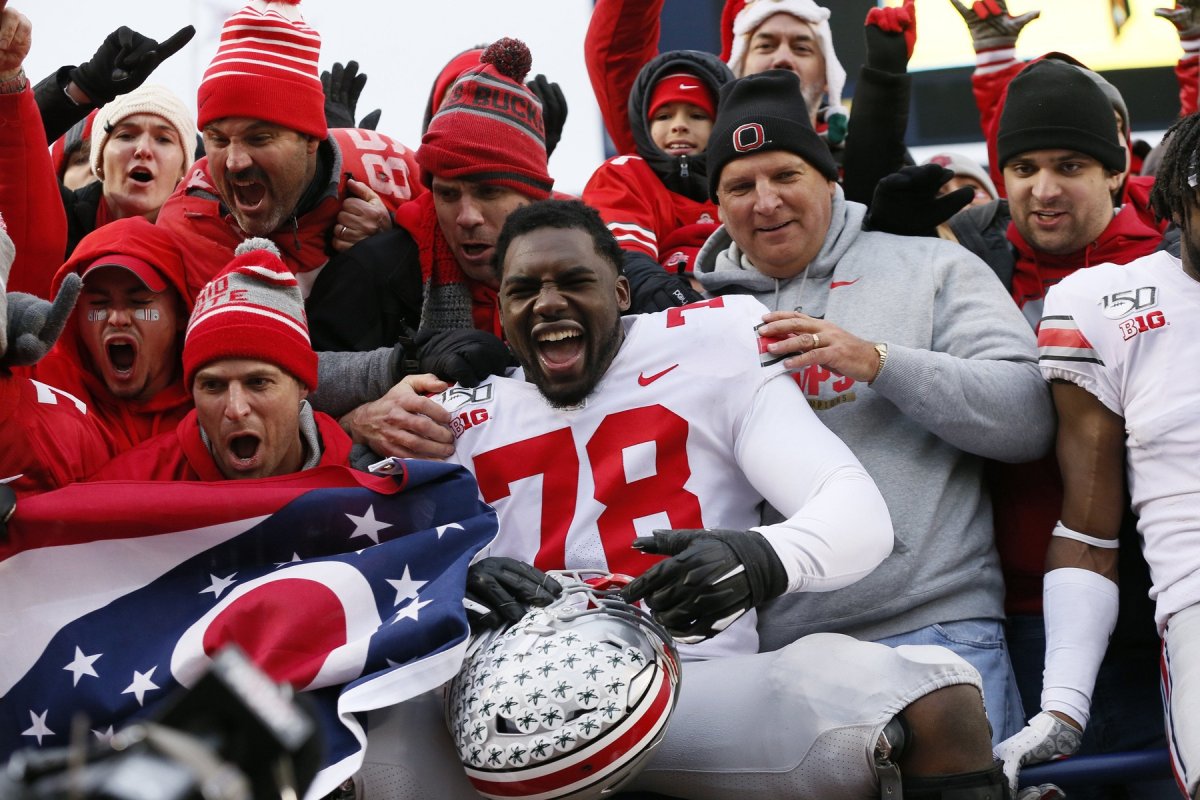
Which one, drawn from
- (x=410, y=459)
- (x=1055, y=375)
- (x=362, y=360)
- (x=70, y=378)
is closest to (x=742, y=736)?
(x=410, y=459)

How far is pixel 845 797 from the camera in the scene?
2.73 metres

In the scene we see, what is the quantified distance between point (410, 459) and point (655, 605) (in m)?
0.78

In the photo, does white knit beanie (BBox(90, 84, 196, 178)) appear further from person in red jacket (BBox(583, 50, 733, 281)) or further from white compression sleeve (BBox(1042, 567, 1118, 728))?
white compression sleeve (BBox(1042, 567, 1118, 728))

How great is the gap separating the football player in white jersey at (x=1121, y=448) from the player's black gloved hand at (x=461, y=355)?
51.7 inches

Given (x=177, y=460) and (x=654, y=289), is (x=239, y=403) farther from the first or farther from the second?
(x=654, y=289)

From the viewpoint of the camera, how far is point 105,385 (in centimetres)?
358

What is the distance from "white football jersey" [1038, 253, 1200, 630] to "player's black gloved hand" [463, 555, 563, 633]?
131 cm

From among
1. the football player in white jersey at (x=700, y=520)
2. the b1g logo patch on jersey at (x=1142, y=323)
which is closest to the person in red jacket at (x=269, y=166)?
the football player in white jersey at (x=700, y=520)

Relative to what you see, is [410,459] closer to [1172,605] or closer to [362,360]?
[362,360]

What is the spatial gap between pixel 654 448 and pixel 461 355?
56 cm

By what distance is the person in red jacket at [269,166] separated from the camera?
3928mm

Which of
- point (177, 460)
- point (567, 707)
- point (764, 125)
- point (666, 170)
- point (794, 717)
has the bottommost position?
point (794, 717)

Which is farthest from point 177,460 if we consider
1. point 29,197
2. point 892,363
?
point 892,363

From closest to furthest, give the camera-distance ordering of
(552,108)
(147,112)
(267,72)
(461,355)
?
1. (461,355)
2. (267,72)
3. (147,112)
4. (552,108)
